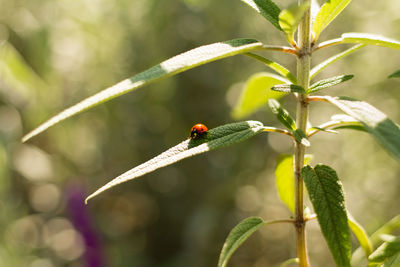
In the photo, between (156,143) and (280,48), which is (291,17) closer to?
(280,48)

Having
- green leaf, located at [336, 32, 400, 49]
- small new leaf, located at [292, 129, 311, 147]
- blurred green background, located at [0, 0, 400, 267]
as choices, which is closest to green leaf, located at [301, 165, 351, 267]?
small new leaf, located at [292, 129, 311, 147]

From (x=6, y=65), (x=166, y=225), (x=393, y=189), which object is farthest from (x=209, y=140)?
(x=166, y=225)

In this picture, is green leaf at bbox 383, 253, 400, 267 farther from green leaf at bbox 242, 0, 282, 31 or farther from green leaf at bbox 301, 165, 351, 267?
green leaf at bbox 242, 0, 282, 31

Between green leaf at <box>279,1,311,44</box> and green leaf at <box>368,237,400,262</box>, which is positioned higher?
green leaf at <box>279,1,311,44</box>

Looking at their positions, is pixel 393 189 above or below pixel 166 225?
below

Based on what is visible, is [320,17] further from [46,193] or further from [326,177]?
[46,193]

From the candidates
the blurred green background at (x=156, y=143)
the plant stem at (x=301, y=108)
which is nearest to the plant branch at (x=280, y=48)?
the plant stem at (x=301, y=108)
